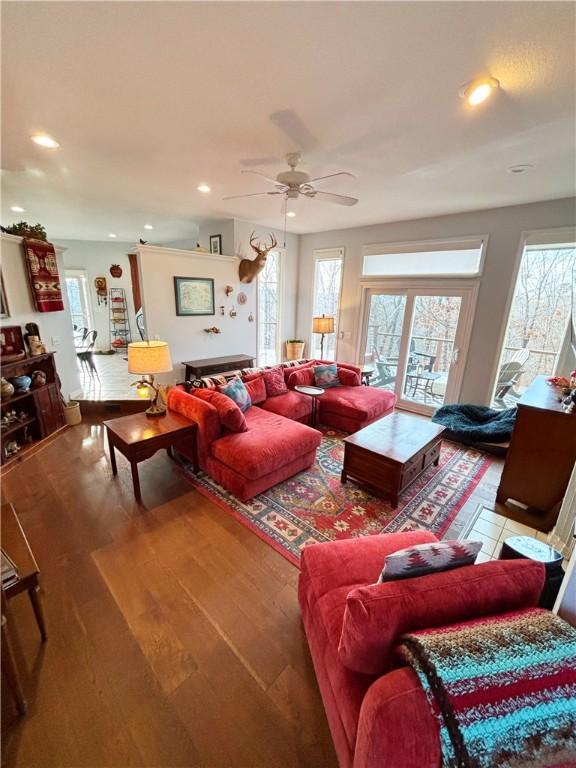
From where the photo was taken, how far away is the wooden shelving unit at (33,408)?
10.7 feet

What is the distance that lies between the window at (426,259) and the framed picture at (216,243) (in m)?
2.55

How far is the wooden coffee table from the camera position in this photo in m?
2.69

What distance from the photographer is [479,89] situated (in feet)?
5.63

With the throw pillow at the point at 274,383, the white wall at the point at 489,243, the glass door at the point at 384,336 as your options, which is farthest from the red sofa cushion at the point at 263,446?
the white wall at the point at 489,243

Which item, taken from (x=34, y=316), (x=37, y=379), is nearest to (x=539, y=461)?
(x=37, y=379)

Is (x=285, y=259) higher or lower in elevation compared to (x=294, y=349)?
higher

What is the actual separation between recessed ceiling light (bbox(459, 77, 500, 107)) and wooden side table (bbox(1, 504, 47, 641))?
338 centimetres

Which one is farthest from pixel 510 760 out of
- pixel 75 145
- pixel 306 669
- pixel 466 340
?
pixel 466 340

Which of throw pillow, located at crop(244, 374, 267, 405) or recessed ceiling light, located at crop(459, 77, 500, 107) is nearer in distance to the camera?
recessed ceiling light, located at crop(459, 77, 500, 107)

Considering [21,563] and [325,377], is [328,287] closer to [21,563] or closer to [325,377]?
[325,377]

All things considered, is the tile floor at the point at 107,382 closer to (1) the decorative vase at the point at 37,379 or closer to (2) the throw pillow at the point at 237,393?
(1) the decorative vase at the point at 37,379

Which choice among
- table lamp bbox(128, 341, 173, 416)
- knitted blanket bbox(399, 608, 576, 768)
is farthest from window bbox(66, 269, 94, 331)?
knitted blanket bbox(399, 608, 576, 768)

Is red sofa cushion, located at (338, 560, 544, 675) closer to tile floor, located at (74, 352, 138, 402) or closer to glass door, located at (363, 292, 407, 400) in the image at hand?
glass door, located at (363, 292, 407, 400)

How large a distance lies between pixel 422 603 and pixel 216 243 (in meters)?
5.79
